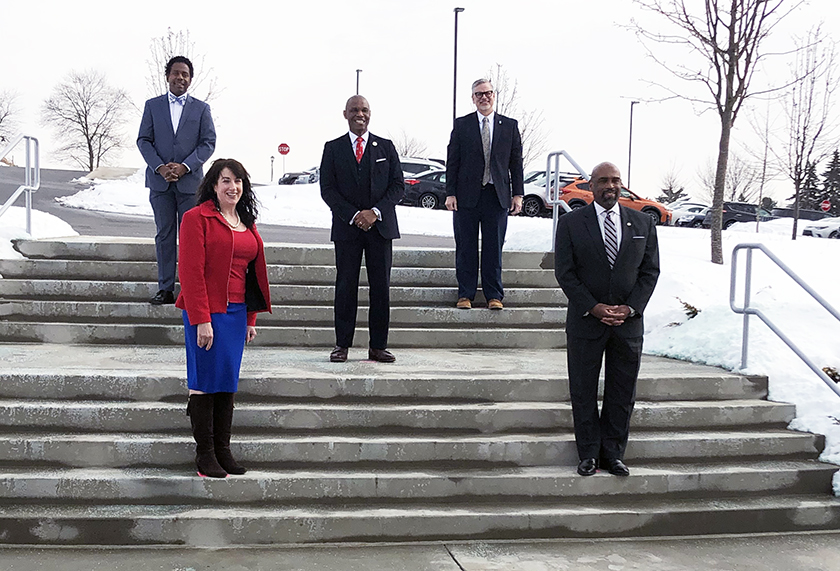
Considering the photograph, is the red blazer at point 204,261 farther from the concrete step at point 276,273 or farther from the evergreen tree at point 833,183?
the evergreen tree at point 833,183

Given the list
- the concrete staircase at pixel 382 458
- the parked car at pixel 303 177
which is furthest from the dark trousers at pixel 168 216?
the parked car at pixel 303 177

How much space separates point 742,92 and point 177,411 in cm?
977

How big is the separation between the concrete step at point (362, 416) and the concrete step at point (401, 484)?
0.34 metres

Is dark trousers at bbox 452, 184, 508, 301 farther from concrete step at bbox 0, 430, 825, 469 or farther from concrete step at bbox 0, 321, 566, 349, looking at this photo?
concrete step at bbox 0, 430, 825, 469

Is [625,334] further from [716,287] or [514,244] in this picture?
[514,244]

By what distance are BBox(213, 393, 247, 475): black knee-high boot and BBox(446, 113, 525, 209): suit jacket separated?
333cm

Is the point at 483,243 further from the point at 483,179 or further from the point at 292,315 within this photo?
the point at 292,315

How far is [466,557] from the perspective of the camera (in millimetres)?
4074

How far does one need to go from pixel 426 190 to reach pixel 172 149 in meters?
16.4

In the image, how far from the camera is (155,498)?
436 cm

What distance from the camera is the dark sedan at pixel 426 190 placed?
22.8 metres

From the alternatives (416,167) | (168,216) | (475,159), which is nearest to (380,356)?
(475,159)

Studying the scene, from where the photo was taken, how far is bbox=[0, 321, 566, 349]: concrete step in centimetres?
656

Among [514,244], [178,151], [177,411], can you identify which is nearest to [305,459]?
[177,411]
